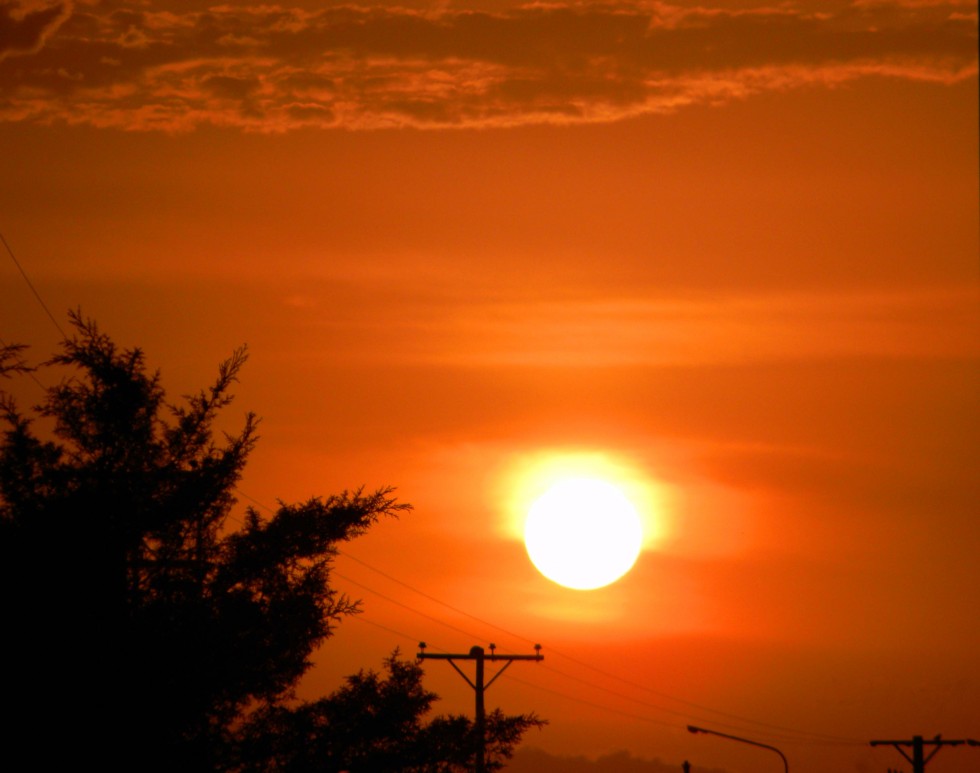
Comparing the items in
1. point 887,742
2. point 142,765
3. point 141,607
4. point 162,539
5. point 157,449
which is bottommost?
point 142,765

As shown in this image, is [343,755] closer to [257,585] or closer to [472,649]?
[257,585]

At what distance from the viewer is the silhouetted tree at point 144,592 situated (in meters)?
21.5

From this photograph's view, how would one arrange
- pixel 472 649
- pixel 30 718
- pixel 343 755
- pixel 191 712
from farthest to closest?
pixel 472 649
pixel 343 755
pixel 191 712
pixel 30 718

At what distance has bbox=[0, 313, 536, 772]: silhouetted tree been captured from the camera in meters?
21.5

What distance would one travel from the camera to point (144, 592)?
23.5 metres

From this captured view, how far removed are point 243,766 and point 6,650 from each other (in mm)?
5794

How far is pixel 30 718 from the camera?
68.7 ft

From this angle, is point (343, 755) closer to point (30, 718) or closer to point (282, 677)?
point (282, 677)

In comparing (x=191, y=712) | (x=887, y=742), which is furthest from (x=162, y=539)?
(x=887, y=742)

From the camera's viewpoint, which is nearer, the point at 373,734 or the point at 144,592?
the point at 144,592

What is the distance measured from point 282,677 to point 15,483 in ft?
19.4

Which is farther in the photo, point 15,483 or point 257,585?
point 257,585

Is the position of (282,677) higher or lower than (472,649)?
lower

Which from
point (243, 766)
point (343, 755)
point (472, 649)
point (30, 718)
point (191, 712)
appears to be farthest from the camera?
point (472, 649)
